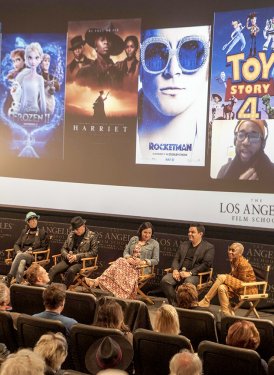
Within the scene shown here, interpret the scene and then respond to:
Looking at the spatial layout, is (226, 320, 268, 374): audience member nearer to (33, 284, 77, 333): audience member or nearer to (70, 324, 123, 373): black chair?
(70, 324, 123, 373): black chair

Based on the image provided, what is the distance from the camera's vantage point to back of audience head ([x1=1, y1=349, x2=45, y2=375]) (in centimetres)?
295

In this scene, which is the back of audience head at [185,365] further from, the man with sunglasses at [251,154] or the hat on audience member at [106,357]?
the man with sunglasses at [251,154]

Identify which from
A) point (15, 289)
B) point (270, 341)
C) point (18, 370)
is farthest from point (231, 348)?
point (15, 289)

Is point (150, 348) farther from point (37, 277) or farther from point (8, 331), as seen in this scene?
point (37, 277)

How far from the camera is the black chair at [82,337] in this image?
4.28 meters

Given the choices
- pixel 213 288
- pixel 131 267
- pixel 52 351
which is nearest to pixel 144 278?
pixel 131 267

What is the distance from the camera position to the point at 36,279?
6.04 meters

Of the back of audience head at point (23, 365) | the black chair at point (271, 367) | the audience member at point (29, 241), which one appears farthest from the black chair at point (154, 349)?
the audience member at point (29, 241)

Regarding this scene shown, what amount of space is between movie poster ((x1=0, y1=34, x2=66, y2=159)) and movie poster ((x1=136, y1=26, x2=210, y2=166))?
4.36 ft

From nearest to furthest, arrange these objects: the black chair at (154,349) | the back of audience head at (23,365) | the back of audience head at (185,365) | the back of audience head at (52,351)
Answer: the back of audience head at (23,365)
the back of audience head at (185,365)
the back of audience head at (52,351)
the black chair at (154,349)

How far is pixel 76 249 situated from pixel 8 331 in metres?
3.56

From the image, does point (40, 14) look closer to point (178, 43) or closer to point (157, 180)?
point (178, 43)

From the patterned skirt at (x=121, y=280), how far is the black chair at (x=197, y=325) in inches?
99.2

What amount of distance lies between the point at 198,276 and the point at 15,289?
95.3 inches
